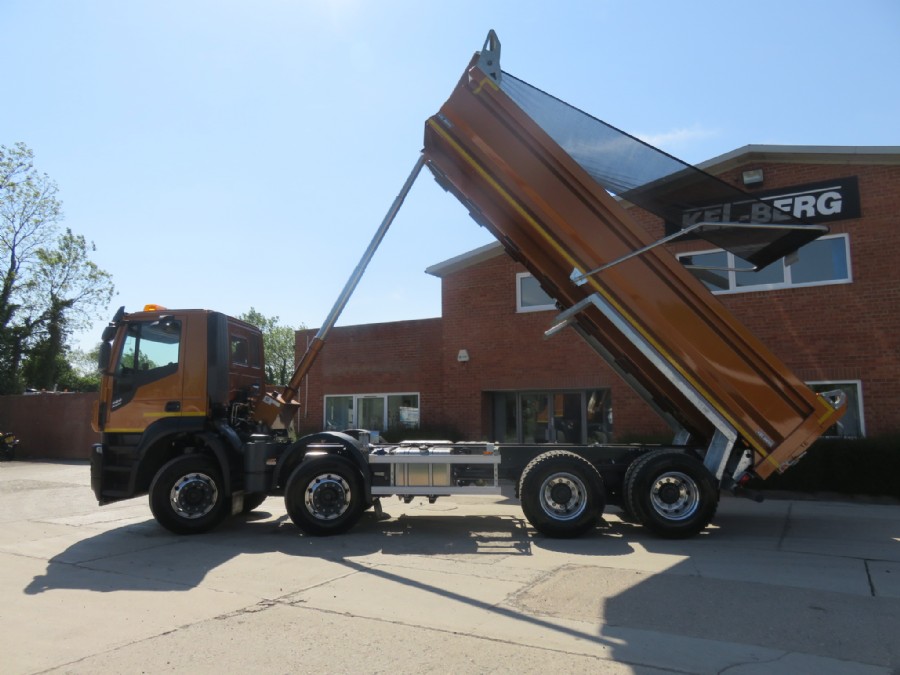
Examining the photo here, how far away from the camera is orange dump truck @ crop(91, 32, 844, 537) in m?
7.40

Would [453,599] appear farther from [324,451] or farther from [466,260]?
[466,260]

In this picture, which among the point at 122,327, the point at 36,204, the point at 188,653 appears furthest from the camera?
the point at 36,204

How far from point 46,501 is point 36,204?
95.0 ft

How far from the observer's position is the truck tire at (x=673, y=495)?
7.57m

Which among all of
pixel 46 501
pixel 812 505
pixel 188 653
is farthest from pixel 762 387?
pixel 46 501

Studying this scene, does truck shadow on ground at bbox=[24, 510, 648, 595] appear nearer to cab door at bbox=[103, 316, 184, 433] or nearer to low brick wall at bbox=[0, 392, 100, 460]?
cab door at bbox=[103, 316, 184, 433]

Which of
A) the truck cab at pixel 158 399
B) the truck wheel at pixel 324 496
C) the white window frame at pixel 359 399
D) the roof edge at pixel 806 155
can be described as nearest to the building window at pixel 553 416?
the white window frame at pixel 359 399

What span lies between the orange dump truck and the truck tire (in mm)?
17

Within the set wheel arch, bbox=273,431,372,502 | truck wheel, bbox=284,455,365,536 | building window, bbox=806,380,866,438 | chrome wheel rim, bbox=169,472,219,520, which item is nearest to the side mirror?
chrome wheel rim, bbox=169,472,219,520

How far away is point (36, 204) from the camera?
3459 cm

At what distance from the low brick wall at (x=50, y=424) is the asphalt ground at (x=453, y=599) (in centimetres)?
1494

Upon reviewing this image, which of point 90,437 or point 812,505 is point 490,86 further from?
point 90,437

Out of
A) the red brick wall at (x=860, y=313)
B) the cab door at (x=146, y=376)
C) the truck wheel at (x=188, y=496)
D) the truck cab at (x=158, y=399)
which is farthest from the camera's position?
the red brick wall at (x=860, y=313)

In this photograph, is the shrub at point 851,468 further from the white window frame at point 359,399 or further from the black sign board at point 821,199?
the white window frame at point 359,399
